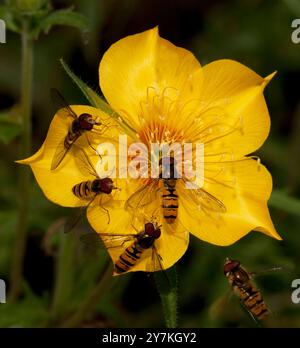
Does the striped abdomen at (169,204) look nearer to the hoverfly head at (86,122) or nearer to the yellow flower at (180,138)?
the yellow flower at (180,138)

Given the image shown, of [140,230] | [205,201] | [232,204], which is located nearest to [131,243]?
[140,230]

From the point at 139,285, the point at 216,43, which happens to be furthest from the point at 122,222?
the point at 216,43

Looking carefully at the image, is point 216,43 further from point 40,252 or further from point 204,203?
point 204,203

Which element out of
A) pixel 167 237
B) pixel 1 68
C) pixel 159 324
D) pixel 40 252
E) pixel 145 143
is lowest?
pixel 159 324

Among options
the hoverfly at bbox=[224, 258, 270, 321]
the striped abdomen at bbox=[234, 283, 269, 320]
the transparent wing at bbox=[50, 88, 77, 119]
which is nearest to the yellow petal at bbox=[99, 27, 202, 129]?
the transparent wing at bbox=[50, 88, 77, 119]

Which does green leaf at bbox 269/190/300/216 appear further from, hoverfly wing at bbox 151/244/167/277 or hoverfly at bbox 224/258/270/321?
hoverfly wing at bbox 151/244/167/277

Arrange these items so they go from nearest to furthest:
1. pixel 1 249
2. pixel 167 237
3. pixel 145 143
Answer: pixel 167 237
pixel 145 143
pixel 1 249

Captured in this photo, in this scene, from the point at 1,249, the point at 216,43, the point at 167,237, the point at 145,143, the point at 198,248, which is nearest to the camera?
the point at 167,237

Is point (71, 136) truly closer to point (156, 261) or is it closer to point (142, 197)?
point (142, 197)
